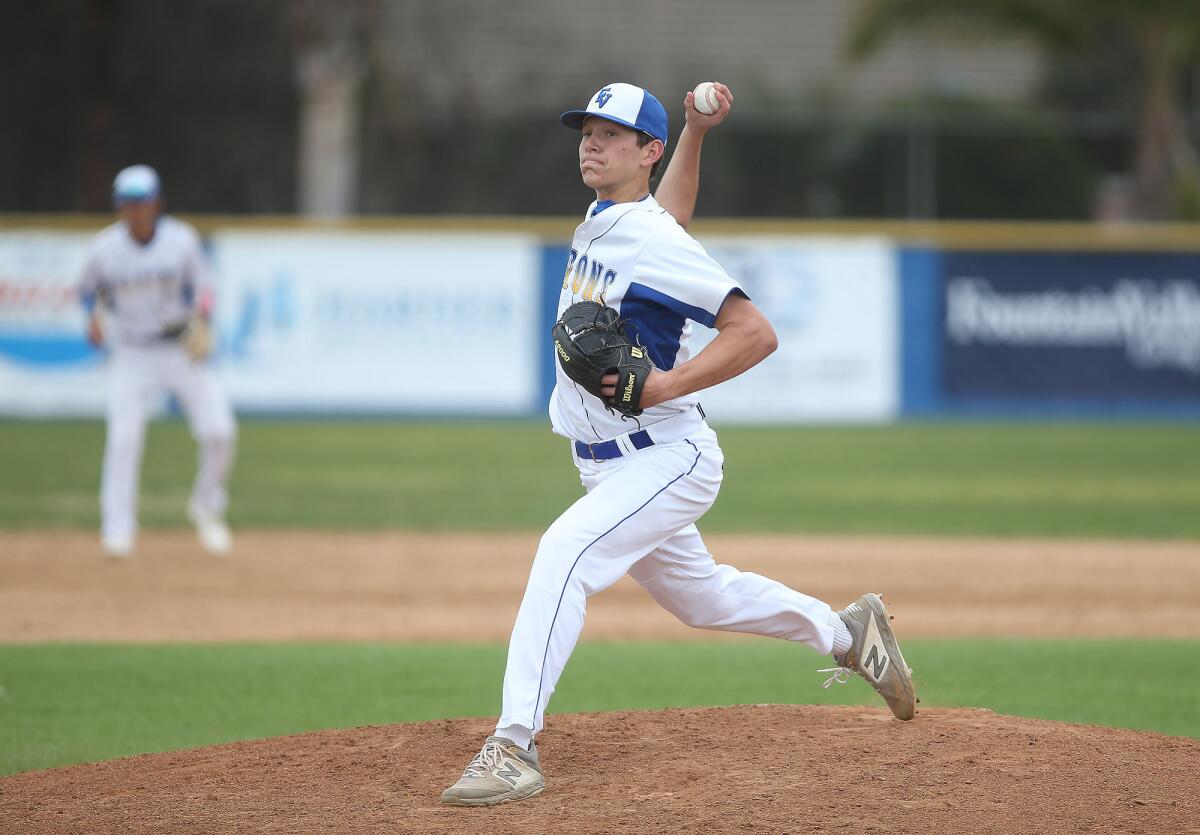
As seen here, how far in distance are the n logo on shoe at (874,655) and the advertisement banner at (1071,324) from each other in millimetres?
14770

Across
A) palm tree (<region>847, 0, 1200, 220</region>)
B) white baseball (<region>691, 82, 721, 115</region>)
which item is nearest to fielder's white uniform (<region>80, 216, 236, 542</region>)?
white baseball (<region>691, 82, 721, 115</region>)

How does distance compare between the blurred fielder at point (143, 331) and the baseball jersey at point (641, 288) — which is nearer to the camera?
the baseball jersey at point (641, 288)

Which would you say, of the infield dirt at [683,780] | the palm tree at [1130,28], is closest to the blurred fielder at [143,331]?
the infield dirt at [683,780]

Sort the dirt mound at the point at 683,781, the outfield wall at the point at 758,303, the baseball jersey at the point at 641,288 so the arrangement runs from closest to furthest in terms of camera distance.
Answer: the dirt mound at the point at 683,781
the baseball jersey at the point at 641,288
the outfield wall at the point at 758,303

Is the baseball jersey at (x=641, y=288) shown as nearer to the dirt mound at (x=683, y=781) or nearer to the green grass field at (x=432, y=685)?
the dirt mound at (x=683, y=781)

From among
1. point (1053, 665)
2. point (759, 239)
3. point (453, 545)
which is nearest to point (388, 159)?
point (759, 239)

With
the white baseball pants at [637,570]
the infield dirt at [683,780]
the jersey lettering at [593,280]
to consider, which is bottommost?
the infield dirt at [683,780]

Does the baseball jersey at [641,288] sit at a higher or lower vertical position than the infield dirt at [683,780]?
higher

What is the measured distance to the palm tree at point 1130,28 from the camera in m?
23.2

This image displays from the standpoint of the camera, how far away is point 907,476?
49.1ft

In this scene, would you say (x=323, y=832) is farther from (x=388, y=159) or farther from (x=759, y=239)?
(x=388, y=159)

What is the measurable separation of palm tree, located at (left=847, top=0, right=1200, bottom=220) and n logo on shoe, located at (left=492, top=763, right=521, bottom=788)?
20787mm

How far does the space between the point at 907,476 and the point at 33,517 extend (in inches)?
307

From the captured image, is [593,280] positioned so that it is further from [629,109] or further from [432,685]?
[432,685]
